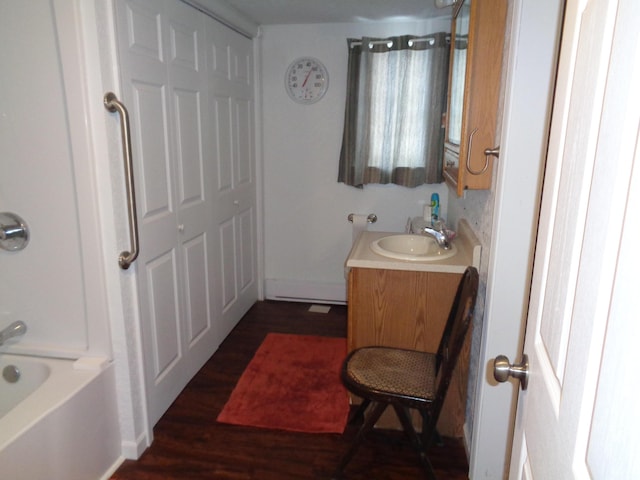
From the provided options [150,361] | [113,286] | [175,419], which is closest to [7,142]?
[113,286]

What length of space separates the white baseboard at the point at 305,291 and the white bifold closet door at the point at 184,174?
494 millimetres

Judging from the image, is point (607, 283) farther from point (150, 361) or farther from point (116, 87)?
point (150, 361)

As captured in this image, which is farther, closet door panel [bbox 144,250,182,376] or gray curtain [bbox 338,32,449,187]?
gray curtain [bbox 338,32,449,187]

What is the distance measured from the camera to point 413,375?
1.75 meters

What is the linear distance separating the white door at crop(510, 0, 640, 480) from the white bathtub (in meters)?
1.46

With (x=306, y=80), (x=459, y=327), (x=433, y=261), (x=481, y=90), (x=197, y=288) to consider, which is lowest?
(x=197, y=288)

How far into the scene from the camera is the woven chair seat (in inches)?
65.6

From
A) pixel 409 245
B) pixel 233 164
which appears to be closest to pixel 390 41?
pixel 233 164

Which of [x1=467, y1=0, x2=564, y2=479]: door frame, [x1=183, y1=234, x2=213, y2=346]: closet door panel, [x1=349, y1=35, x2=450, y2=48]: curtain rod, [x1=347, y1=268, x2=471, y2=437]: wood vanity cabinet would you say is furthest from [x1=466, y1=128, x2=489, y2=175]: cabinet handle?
[x1=349, y1=35, x2=450, y2=48]: curtain rod

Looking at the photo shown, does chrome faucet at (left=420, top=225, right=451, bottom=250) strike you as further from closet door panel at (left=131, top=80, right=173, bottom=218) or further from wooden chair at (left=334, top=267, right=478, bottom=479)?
closet door panel at (left=131, top=80, right=173, bottom=218)

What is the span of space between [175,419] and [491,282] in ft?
5.16

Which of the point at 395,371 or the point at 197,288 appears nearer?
the point at 395,371

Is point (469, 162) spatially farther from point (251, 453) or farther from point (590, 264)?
point (251, 453)

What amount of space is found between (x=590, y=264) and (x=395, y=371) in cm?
133
